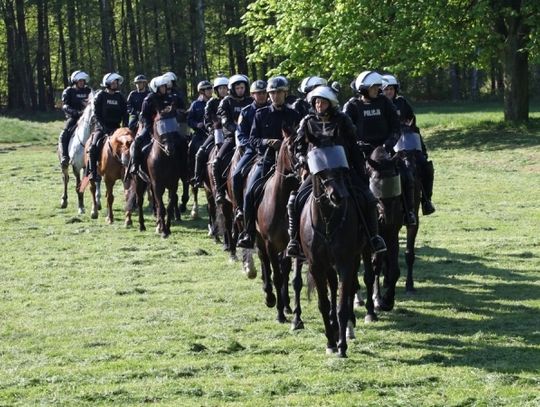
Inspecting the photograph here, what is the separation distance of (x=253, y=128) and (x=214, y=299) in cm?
227

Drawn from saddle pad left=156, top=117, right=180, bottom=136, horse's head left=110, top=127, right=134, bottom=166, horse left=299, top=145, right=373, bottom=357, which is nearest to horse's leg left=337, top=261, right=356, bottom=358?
horse left=299, top=145, right=373, bottom=357

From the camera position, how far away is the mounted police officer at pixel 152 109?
20000 mm

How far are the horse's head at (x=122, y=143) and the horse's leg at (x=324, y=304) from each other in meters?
11.3

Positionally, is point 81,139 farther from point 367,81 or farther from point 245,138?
point 367,81

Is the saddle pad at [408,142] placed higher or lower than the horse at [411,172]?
higher

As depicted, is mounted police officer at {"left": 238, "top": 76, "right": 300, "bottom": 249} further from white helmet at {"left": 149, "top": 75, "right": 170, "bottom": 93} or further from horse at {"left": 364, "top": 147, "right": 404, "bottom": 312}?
white helmet at {"left": 149, "top": 75, "right": 170, "bottom": 93}

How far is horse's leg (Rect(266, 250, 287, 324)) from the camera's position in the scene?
12.6 metres

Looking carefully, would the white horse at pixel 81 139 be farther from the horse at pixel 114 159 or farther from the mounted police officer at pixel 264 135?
the mounted police officer at pixel 264 135

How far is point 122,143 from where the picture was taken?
22.0m

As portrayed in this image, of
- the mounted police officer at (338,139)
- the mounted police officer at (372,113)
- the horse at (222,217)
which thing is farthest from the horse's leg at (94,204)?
the mounted police officer at (338,139)

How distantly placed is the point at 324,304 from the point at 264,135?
10.1 ft

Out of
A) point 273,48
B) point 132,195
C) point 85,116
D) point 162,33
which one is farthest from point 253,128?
point 162,33

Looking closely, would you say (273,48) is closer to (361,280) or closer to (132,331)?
(361,280)

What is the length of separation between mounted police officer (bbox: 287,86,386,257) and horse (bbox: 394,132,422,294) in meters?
3.11
